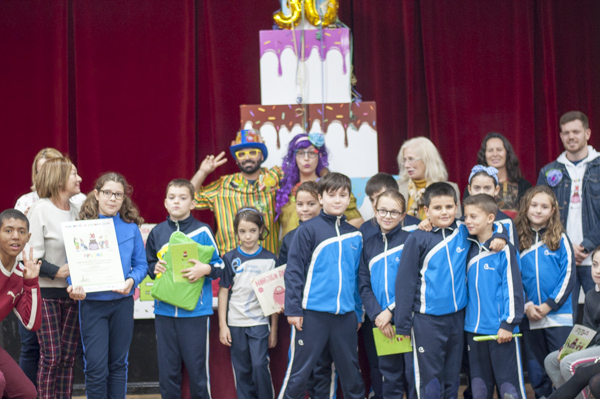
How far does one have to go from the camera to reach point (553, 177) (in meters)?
4.45

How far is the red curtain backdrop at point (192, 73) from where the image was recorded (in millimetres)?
5711

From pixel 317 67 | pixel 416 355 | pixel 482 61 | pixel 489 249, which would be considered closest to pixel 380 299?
pixel 416 355

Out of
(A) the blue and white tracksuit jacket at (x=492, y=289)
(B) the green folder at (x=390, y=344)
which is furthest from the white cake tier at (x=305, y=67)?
(B) the green folder at (x=390, y=344)

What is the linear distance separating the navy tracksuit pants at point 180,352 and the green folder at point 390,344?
1025 millimetres

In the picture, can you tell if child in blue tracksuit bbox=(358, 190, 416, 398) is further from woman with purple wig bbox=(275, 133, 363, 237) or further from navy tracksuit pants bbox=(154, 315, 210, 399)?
navy tracksuit pants bbox=(154, 315, 210, 399)

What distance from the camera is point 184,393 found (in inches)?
169

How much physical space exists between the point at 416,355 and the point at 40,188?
94.2 inches

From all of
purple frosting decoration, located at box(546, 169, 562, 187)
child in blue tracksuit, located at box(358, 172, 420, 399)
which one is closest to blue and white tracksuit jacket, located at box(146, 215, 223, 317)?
child in blue tracksuit, located at box(358, 172, 420, 399)

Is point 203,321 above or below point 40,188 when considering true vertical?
below

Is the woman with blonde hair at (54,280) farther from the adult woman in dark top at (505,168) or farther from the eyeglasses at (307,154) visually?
the adult woman in dark top at (505,168)

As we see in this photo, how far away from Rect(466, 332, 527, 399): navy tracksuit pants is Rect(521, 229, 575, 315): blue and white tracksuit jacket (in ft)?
1.32

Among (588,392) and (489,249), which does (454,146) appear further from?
(588,392)

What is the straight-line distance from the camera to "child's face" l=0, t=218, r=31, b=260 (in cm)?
346

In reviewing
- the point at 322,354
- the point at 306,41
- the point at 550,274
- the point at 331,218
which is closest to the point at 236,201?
the point at 331,218
